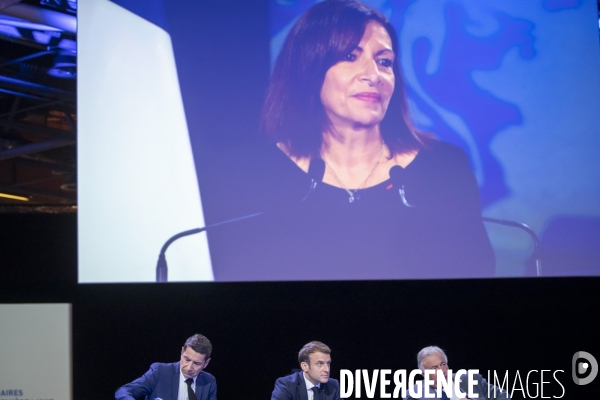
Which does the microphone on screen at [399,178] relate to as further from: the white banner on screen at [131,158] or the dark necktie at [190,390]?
the dark necktie at [190,390]

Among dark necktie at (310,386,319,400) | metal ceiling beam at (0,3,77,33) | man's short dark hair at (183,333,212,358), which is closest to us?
dark necktie at (310,386,319,400)

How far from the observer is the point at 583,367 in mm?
3760

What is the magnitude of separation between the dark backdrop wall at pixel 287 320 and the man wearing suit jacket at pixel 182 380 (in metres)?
0.10

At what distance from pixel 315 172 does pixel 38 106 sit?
2.32 meters

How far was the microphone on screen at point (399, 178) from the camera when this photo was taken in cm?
373

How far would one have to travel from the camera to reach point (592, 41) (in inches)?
144

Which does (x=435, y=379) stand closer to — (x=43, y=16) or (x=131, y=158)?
(x=131, y=158)

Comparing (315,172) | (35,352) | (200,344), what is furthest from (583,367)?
(35,352)

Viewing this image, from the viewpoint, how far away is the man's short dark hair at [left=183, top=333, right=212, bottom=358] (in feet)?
12.8

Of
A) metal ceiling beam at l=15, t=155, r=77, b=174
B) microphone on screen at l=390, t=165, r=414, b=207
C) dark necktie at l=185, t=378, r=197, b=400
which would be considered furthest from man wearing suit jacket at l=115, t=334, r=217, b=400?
metal ceiling beam at l=15, t=155, r=77, b=174

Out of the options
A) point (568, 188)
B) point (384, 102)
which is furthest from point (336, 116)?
point (568, 188)

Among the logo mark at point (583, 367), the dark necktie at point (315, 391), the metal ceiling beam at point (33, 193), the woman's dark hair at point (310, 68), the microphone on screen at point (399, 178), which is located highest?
the woman's dark hair at point (310, 68)

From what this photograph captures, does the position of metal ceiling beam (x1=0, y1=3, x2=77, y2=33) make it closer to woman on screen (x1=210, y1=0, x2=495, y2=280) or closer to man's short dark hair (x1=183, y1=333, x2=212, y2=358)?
woman on screen (x1=210, y1=0, x2=495, y2=280)

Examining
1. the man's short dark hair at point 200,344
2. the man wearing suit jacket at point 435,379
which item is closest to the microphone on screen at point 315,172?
the man's short dark hair at point 200,344
